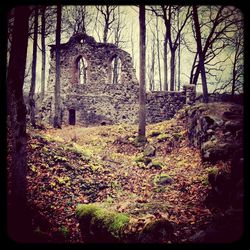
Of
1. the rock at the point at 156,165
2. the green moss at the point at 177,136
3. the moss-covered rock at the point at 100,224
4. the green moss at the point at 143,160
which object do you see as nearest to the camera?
the moss-covered rock at the point at 100,224

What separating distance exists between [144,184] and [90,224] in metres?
2.77

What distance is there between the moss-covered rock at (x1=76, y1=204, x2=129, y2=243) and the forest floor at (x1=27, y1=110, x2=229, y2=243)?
0.22 m

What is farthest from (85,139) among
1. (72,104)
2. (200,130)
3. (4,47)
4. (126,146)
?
(4,47)

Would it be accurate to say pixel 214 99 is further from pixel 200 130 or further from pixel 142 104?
pixel 200 130

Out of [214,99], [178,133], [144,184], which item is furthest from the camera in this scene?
[214,99]

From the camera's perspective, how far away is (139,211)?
510 centimetres

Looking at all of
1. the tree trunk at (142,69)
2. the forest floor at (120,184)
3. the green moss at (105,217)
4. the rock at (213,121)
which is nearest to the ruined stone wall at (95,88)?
the tree trunk at (142,69)

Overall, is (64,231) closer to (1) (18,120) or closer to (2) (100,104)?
(1) (18,120)

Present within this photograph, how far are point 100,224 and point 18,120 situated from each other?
2.55 metres

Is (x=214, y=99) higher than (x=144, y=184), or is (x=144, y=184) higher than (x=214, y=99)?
(x=214, y=99)

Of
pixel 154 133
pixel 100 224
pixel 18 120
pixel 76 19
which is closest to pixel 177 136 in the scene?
pixel 154 133

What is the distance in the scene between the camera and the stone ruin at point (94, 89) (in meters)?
19.2

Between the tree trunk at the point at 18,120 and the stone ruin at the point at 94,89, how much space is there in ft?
46.9

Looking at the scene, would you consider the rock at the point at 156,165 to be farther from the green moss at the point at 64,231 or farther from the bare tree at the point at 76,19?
the bare tree at the point at 76,19
